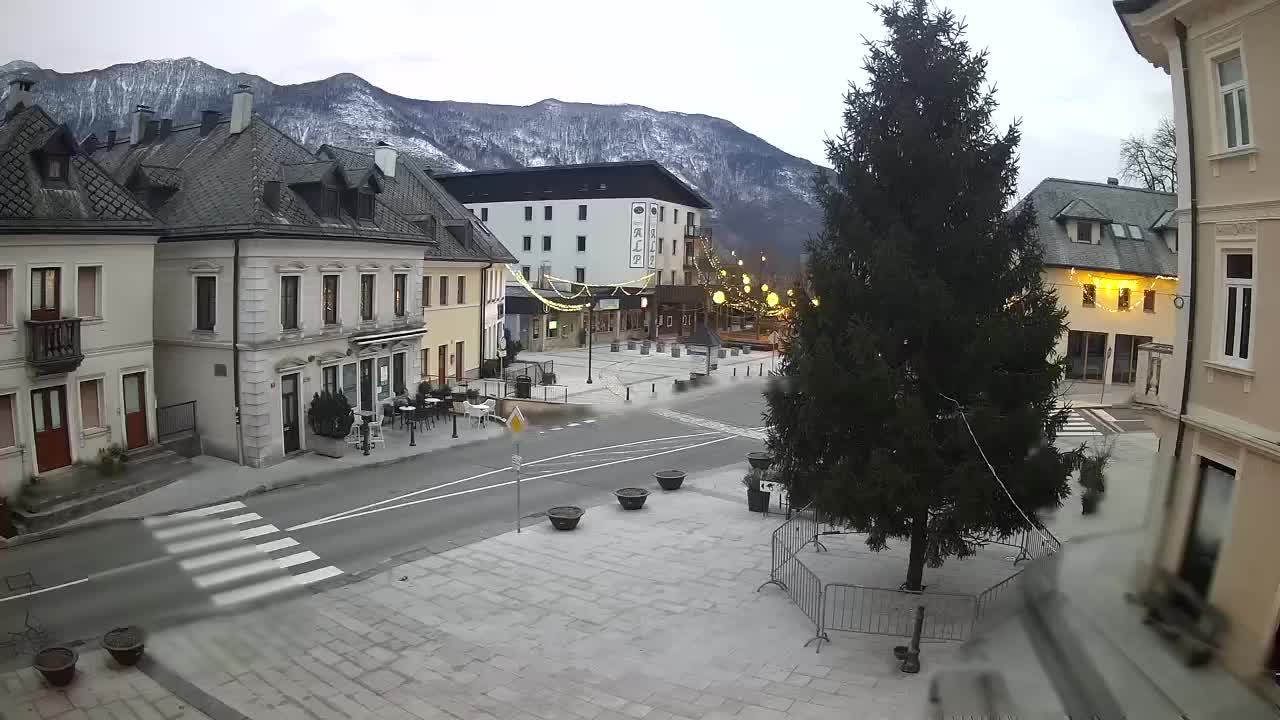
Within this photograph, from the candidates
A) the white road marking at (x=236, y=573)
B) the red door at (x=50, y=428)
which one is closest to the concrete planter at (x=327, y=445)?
the red door at (x=50, y=428)

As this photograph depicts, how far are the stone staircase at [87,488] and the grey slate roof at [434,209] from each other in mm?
16564

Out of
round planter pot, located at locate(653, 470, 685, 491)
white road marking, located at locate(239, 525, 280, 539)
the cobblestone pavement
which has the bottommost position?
white road marking, located at locate(239, 525, 280, 539)

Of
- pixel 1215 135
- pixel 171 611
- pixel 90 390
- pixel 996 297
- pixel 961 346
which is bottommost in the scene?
pixel 171 611

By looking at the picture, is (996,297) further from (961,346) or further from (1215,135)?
(1215,135)

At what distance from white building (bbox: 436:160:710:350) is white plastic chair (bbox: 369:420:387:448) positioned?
3480 cm

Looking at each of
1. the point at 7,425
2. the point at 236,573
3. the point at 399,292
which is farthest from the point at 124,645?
the point at 399,292

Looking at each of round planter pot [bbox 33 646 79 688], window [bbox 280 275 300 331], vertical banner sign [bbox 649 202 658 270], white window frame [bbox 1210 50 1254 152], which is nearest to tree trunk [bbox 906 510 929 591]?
white window frame [bbox 1210 50 1254 152]

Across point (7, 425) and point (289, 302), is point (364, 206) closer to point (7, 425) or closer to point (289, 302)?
point (289, 302)

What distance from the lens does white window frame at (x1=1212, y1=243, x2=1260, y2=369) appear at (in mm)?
4848

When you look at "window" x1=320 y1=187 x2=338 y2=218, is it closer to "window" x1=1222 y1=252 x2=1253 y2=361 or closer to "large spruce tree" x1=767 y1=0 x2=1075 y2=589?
"large spruce tree" x1=767 y1=0 x2=1075 y2=589

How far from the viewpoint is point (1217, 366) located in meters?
5.34

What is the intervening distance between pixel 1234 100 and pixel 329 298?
25.3 meters

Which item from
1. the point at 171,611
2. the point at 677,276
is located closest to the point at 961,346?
the point at 171,611

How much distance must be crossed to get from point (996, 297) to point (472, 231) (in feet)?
110
